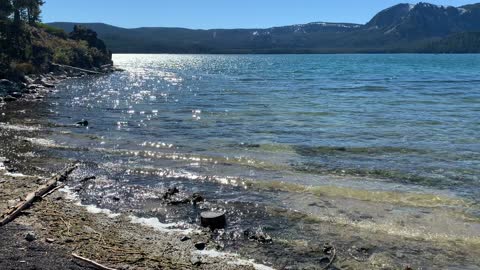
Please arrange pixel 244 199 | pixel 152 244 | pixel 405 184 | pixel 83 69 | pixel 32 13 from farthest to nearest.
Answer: pixel 83 69 → pixel 32 13 → pixel 405 184 → pixel 244 199 → pixel 152 244

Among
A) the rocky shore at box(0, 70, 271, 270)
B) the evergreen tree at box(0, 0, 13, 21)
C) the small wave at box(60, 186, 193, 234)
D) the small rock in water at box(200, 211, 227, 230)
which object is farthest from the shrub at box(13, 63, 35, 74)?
the small rock in water at box(200, 211, 227, 230)

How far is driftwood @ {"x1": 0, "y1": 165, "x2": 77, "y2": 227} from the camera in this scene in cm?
1388

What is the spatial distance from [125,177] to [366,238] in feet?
35.1

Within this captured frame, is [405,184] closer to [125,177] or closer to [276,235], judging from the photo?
[276,235]

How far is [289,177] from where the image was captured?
2000 centimetres

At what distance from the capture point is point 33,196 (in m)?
15.9

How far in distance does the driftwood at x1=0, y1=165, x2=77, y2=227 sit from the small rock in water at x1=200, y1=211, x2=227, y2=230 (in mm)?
5599

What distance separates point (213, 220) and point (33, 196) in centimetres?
642

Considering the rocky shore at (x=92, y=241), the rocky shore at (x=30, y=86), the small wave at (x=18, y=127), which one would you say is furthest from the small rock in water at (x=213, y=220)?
the rocky shore at (x=30, y=86)

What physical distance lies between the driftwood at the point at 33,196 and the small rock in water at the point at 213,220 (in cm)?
560

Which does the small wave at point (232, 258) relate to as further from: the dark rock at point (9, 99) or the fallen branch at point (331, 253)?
the dark rock at point (9, 99)

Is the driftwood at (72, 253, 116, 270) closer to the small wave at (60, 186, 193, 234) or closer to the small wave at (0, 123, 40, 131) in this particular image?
the small wave at (60, 186, 193, 234)

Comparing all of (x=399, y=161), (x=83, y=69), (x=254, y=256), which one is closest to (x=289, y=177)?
(x=399, y=161)

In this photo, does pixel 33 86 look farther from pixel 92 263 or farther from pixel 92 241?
pixel 92 263
